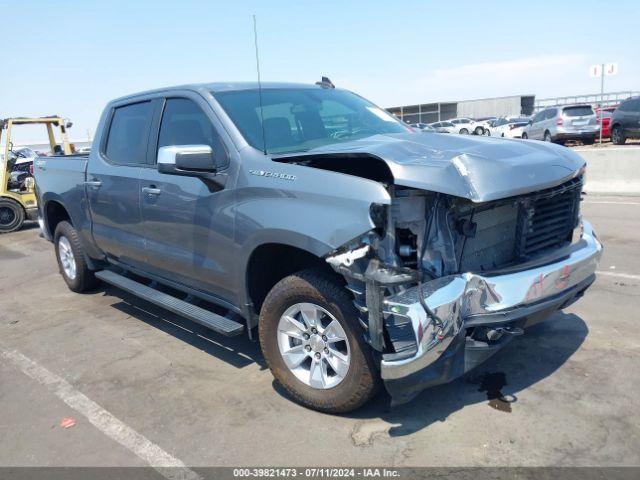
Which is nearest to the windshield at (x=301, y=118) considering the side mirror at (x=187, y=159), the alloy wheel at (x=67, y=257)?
the side mirror at (x=187, y=159)

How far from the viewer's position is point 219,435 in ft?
10.7

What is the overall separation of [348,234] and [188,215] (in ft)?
5.19

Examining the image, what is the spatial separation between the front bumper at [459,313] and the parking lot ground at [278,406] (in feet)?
1.40

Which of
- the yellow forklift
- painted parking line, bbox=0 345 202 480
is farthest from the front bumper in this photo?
the yellow forklift

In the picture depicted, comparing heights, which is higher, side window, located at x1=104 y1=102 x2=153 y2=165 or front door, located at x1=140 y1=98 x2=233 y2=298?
side window, located at x1=104 y1=102 x2=153 y2=165

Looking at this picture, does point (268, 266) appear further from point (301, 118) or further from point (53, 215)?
point (53, 215)

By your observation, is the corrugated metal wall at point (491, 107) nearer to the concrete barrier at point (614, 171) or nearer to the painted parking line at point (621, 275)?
the concrete barrier at point (614, 171)

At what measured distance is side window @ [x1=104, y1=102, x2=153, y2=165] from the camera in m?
4.72

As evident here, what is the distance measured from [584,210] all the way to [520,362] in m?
6.67

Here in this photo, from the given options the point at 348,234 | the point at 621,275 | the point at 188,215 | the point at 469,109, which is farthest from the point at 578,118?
the point at 469,109

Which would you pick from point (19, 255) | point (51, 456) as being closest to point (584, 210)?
point (51, 456)

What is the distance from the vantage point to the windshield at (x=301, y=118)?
12.7ft

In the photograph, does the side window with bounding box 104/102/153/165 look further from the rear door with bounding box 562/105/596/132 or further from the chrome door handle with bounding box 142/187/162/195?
the rear door with bounding box 562/105/596/132

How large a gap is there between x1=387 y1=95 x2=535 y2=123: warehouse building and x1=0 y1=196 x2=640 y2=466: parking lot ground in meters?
44.8
